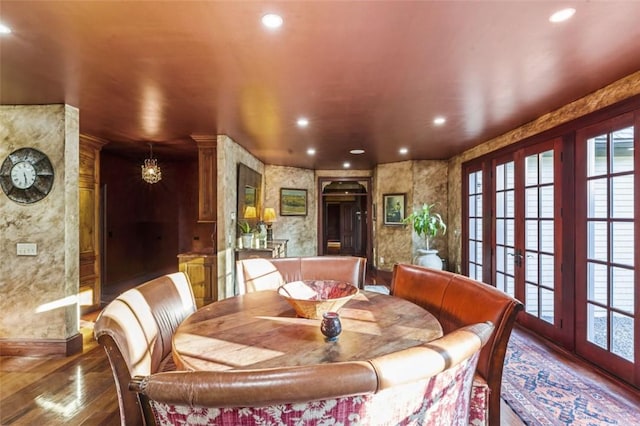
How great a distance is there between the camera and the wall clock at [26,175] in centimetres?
324

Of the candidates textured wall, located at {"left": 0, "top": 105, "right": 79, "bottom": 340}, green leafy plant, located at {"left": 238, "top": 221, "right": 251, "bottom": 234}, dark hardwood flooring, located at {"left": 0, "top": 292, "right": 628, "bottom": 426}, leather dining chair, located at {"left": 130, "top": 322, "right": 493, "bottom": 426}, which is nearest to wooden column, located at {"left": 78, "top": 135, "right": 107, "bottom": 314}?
textured wall, located at {"left": 0, "top": 105, "right": 79, "bottom": 340}

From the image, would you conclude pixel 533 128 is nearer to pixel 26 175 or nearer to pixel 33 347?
pixel 26 175

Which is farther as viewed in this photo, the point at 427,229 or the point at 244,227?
the point at 427,229

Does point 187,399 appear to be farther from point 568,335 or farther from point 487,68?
point 568,335

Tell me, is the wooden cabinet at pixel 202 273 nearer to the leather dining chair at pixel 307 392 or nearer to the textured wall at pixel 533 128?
the leather dining chair at pixel 307 392

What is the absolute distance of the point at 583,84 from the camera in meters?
2.76

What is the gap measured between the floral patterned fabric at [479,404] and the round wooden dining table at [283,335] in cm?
36

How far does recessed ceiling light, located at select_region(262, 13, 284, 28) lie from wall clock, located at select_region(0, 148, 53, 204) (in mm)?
2817

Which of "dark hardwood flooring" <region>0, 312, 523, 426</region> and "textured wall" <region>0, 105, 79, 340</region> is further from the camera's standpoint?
"textured wall" <region>0, 105, 79, 340</region>

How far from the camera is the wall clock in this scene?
3.24 metres

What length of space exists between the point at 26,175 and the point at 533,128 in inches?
214

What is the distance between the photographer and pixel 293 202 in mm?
7375

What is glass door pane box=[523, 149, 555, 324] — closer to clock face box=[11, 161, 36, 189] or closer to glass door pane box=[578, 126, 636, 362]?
glass door pane box=[578, 126, 636, 362]

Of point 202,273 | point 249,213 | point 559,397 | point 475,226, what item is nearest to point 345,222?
point 475,226
